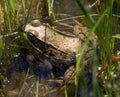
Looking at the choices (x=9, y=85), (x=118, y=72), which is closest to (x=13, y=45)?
(x=9, y=85)

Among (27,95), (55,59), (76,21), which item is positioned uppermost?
(76,21)

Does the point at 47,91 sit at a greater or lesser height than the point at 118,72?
lesser

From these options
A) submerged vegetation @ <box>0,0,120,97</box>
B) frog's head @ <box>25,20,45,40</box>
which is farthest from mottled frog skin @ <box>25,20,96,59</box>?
submerged vegetation @ <box>0,0,120,97</box>

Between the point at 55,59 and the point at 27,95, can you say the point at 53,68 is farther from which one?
the point at 27,95

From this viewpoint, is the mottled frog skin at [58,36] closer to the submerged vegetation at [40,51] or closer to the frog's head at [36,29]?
the frog's head at [36,29]

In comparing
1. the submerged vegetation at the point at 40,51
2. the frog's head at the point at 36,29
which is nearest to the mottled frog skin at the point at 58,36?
the frog's head at the point at 36,29

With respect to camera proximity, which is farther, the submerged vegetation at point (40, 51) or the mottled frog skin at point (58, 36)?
the mottled frog skin at point (58, 36)

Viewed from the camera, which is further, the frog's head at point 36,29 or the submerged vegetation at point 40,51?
the frog's head at point 36,29

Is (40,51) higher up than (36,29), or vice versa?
(36,29)
